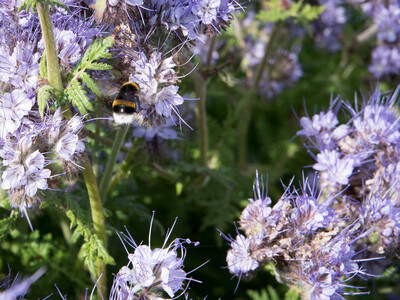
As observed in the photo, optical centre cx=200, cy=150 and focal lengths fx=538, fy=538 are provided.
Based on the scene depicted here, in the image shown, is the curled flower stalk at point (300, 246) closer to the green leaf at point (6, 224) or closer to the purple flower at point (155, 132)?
the purple flower at point (155, 132)

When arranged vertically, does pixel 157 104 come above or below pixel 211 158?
above

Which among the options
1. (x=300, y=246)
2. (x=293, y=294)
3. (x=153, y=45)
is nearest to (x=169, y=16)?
(x=153, y=45)

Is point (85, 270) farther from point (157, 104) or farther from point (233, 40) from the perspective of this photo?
point (233, 40)

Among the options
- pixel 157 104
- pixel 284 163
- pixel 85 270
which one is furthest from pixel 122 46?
pixel 284 163

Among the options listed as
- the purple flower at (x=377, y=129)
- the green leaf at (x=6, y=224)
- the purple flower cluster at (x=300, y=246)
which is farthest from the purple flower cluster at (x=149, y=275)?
the purple flower at (x=377, y=129)

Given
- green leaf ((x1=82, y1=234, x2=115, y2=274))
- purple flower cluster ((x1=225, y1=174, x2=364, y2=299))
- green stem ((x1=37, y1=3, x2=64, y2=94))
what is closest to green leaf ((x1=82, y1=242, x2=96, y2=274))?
green leaf ((x1=82, y1=234, x2=115, y2=274))

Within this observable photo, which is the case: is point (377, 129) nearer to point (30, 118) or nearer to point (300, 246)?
point (300, 246)
